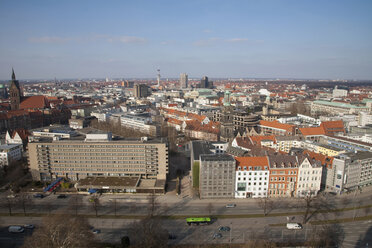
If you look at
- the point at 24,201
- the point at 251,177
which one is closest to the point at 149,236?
the point at 251,177

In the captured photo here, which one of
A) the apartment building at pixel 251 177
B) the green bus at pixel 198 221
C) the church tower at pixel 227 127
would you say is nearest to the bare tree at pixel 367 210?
the apartment building at pixel 251 177

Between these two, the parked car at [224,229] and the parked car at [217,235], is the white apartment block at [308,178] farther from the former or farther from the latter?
the parked car at [217,235]

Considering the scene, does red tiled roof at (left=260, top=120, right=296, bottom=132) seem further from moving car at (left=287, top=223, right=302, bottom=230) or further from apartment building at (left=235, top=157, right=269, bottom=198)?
moving car at (left=287, top=223, right=302, bottom=230)

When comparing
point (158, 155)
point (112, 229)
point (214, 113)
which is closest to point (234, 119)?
point (214, 113)

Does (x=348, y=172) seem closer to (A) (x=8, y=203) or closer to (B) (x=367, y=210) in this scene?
(B) (x=367, y=210)

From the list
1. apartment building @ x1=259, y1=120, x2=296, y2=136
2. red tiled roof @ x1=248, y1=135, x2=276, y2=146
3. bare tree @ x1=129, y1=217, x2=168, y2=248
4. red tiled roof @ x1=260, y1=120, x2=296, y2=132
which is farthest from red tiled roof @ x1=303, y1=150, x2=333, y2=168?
bare tree @ x1=129, y1=217, x2=168, y2=248

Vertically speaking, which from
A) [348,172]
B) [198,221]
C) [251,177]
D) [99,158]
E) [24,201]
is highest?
[99,158]

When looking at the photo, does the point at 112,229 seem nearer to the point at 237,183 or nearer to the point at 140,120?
the point at 237,183
